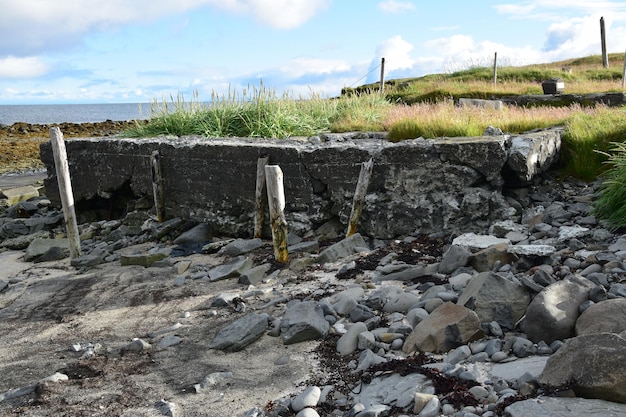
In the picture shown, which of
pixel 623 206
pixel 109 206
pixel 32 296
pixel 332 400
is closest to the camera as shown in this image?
pixel 332 400

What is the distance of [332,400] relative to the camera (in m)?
4.52

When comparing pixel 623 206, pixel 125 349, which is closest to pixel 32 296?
pixel 125 349

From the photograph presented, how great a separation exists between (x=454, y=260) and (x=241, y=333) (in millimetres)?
2379

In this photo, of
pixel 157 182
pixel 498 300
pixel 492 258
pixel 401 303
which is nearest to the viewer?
pixel 498 300

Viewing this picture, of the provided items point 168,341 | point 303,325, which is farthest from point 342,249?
point 168,341

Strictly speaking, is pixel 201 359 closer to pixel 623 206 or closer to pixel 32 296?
pixel 32 296

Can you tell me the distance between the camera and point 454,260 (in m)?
6.71

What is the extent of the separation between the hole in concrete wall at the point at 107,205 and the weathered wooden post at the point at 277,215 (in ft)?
14.3

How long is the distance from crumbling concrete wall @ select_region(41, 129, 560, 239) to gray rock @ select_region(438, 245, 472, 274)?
177 centimetres

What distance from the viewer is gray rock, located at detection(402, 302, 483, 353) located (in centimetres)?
482

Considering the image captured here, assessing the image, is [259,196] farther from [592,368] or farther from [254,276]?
[592,368]

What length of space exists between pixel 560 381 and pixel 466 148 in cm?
507

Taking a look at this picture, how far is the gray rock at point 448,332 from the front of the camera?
190 inches

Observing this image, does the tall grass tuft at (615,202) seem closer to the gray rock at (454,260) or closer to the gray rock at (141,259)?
the gray rock at (454,260)
